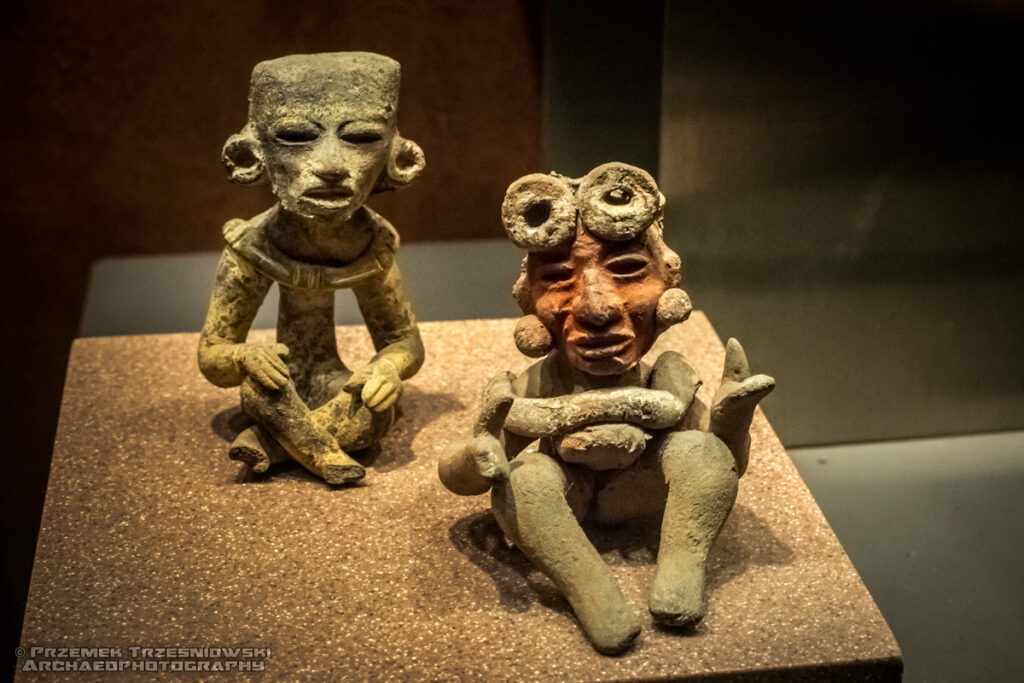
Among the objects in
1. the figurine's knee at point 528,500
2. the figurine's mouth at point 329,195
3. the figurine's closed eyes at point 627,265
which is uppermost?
the figurine's mouth at point 329,195

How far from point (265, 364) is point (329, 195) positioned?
1.11 feet

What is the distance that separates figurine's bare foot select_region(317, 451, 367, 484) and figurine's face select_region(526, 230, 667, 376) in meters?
0.53

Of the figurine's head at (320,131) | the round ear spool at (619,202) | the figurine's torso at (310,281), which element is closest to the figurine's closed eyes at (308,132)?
the figurine's head at (320,131)

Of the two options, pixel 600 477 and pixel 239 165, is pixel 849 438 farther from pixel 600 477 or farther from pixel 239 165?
pixel 239 165

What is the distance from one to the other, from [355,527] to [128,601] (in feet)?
1.34

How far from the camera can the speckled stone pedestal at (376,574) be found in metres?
1.88

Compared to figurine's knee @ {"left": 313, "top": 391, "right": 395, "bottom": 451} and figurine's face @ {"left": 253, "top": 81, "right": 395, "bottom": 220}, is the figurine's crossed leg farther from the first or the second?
figurine's face @ {"left": 253, "top": 81, "right": 395, "bottom": 220}

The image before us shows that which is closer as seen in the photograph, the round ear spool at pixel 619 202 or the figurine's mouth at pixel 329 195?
the round ear spool at pixel 619 202

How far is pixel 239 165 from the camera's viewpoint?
224 centimetres

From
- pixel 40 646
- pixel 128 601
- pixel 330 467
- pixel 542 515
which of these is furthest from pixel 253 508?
pixel 542 515

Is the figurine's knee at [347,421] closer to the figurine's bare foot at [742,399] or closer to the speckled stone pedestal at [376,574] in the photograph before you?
the speckled stone pedestal at [376,574]

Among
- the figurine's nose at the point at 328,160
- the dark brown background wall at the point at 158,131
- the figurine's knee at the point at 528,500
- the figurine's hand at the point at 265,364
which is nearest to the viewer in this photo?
the figurine's knee at the point at 528,500

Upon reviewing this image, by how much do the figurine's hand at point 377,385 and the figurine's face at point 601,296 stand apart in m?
0.43

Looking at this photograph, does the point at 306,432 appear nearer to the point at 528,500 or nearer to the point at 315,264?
the point at 315,264
